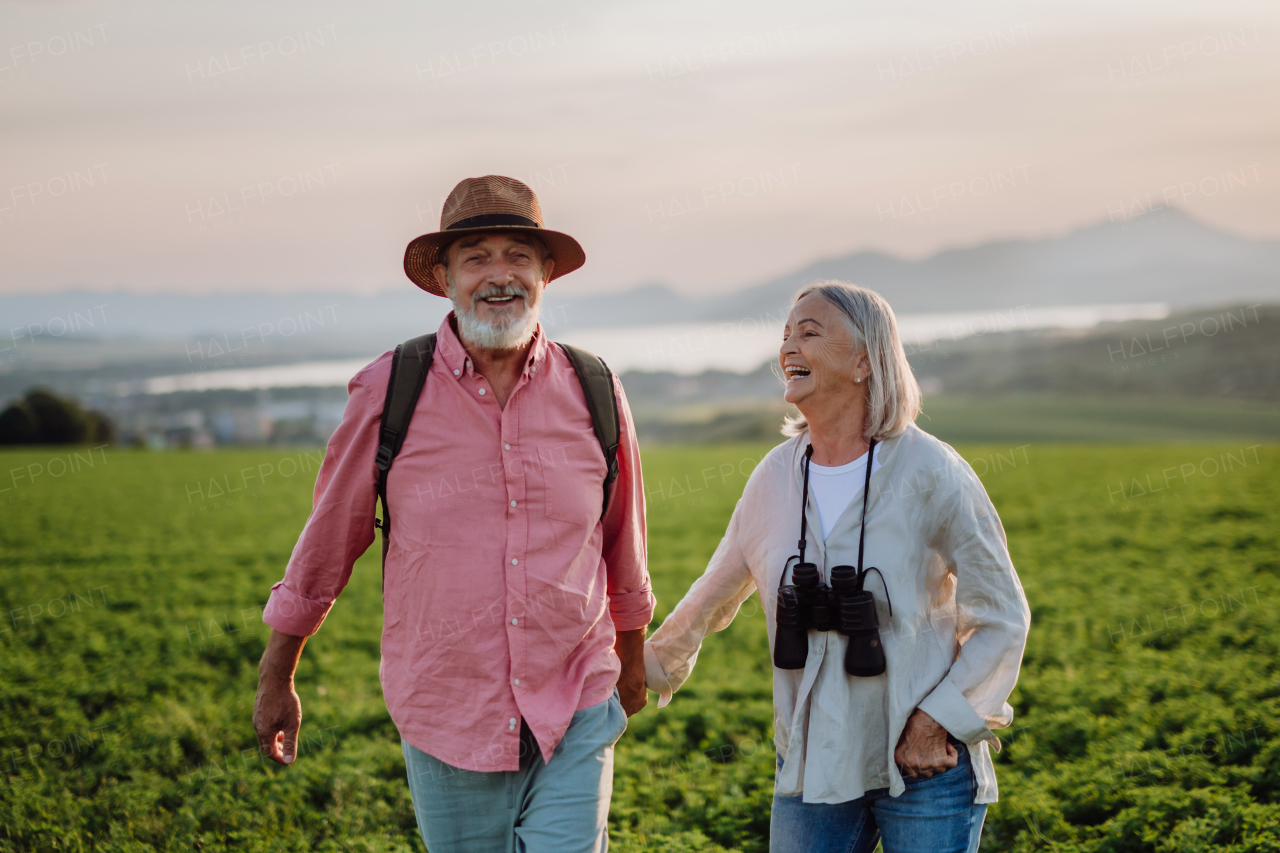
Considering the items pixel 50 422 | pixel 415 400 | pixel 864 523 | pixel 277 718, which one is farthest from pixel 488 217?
pixel 50 422

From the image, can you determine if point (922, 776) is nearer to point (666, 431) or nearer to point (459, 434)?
point (459, 434)

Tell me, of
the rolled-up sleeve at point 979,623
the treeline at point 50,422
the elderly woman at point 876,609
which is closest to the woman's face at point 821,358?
the elderly woman at point 876,609

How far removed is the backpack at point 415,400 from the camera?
9.74 ft

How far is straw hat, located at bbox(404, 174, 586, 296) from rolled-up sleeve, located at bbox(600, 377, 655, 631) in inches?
23.4

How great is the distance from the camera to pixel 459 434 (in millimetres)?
2984

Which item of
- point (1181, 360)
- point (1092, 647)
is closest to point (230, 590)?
point (1092, 647)

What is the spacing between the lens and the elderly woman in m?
2.82

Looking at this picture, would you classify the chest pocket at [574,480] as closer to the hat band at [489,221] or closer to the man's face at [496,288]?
the man's face at [496,288]

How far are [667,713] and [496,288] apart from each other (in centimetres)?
507

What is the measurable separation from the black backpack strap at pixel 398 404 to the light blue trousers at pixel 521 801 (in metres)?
0.73

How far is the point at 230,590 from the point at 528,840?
1210 cm

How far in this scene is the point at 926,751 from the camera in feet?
9.16

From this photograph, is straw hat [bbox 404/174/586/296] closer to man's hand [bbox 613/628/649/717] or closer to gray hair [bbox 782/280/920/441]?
gray hair [bbox 782/280/920/441]

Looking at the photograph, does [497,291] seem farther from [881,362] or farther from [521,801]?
[521,801]
